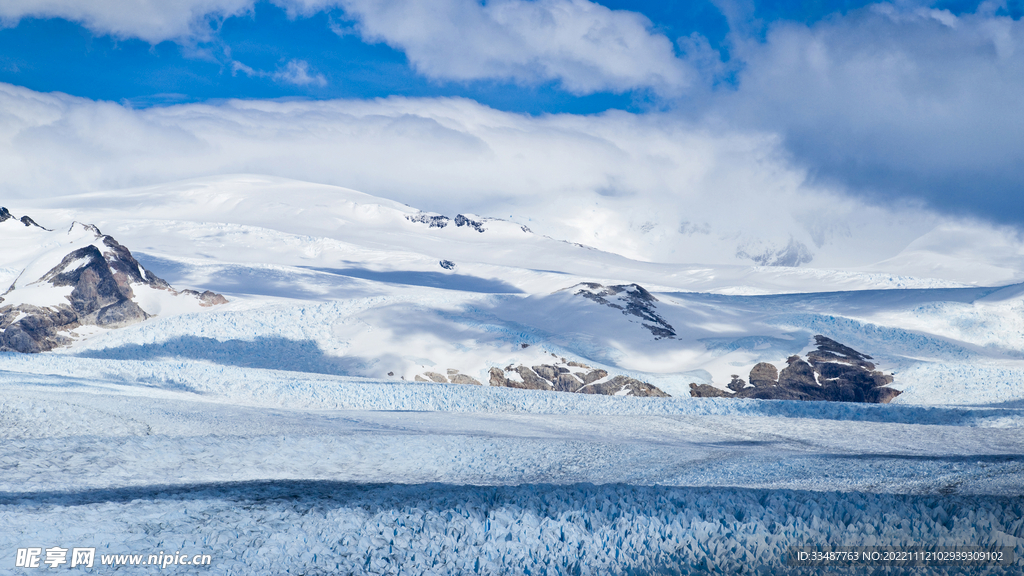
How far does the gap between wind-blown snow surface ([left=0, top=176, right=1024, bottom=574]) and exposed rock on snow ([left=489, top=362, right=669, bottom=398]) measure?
58 cm

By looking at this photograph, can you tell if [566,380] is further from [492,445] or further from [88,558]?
[88,558]

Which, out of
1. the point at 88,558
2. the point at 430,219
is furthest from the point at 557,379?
the point at 430,219

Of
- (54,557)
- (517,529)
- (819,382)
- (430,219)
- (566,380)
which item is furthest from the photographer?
(430,219)

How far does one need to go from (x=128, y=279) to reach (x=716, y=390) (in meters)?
25.0

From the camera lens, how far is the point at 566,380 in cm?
2127

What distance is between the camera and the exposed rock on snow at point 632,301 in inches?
1068

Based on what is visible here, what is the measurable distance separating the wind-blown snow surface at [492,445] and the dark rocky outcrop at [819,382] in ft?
1.84

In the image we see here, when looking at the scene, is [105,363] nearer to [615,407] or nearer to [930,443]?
[615,407]

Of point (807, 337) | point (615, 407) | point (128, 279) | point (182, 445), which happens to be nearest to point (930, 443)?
point (615, 407)

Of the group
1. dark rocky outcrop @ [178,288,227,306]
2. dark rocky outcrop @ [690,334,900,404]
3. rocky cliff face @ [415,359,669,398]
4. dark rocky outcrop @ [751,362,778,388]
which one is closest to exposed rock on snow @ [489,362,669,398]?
rocky cliff face @ [415,359,669,398]

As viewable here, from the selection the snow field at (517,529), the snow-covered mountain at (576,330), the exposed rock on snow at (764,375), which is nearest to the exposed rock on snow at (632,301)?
the snow-covered mountain at (576,330)

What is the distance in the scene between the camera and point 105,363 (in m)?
15.5

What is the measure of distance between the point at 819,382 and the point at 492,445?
1728 centimetres

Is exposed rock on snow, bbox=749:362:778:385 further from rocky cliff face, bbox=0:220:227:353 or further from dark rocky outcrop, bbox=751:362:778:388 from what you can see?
rocky cliff face, bbox=0:220:227:353
